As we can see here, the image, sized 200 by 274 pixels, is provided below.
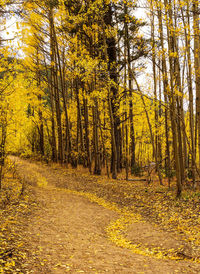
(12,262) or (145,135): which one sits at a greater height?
(145,135)

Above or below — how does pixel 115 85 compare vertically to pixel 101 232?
above

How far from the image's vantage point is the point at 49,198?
9.52 m

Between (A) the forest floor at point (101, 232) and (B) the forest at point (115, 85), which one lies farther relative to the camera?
(B) the forest at point (115, 85)

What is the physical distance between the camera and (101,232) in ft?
22.0

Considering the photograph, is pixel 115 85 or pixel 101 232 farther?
pixel 115 85

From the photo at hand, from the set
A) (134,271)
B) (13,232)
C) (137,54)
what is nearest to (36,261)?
(13,232)

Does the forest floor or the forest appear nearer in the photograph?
the forest floor

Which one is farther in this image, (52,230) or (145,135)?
(145,135)

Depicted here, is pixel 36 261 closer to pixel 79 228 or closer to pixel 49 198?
pixel 79 228

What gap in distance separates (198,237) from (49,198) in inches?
229

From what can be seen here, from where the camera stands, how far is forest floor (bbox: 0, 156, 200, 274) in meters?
4.30

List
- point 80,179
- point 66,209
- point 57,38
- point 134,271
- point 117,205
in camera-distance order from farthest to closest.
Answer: point 57,38 → point 80,179 → point 117,205 → point 66,209 → point 134,271

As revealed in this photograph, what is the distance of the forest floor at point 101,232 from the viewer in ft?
14.1

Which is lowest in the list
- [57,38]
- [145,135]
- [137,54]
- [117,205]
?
[117,205]
